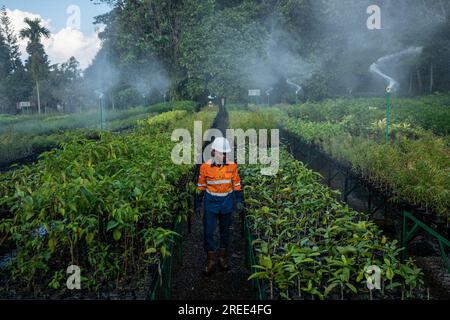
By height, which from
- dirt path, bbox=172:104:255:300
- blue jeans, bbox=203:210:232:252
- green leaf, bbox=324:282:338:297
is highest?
green leaf, bbox=324:282:338:297

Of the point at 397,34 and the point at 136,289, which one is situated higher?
the point at 397,34

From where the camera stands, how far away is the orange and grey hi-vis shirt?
16.0ft

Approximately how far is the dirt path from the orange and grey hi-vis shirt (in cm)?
82

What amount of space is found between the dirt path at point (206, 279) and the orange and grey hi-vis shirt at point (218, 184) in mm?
816

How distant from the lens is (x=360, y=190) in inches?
366

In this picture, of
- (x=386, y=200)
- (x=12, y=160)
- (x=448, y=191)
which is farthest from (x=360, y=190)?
(x=12, y=160)

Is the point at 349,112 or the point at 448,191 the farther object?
the point at 349,112

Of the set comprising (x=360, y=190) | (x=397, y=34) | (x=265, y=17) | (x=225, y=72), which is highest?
(x=265, y=17)

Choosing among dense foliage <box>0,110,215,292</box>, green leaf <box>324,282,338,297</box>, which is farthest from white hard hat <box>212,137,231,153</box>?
green leaf <box>324,282,338,297</box>

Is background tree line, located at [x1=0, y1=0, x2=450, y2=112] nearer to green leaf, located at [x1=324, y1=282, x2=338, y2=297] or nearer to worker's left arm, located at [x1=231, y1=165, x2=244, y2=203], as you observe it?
worker's left arm, located at [x1=231, y1=165, x2=244, y2=203]

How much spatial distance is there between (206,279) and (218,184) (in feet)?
3.75

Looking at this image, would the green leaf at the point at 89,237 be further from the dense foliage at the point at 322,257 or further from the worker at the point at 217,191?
the worker at the point at 217,191

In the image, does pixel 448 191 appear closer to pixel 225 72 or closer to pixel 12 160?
pixel 12 160
